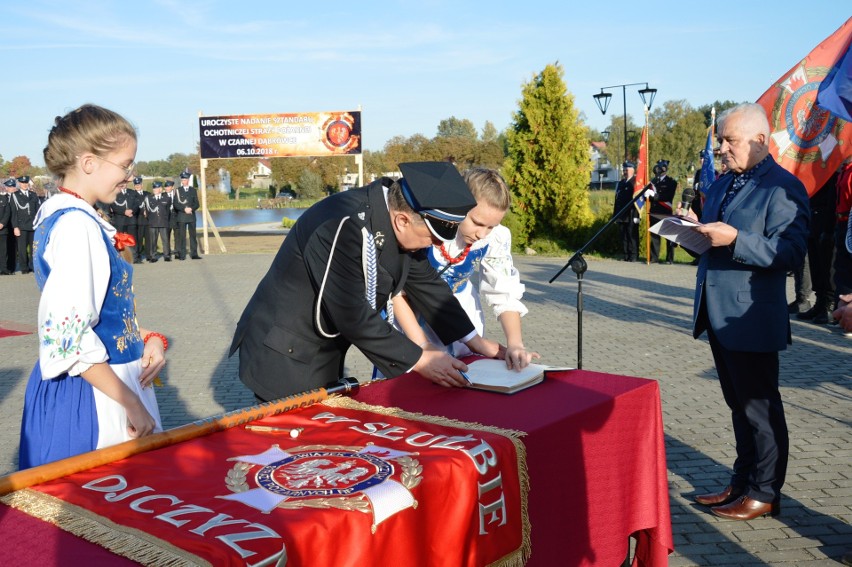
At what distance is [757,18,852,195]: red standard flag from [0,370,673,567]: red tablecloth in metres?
2.63

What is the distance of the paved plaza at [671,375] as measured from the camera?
400 centimetres

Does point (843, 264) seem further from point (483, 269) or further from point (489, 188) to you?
point (489, 188)

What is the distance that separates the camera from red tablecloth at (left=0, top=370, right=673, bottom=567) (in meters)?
2.55

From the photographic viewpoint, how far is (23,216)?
18.4 m

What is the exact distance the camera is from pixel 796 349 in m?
8.43

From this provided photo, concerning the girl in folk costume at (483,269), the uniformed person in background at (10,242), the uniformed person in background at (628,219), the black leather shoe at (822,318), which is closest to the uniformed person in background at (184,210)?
the uniformed person in background at (10,242)

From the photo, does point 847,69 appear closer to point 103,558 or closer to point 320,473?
point 320,473

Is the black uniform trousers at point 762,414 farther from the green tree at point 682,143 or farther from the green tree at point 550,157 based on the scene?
the green tree at point 682,143

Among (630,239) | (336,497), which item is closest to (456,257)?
(336,497)

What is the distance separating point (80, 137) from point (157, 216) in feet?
63.3

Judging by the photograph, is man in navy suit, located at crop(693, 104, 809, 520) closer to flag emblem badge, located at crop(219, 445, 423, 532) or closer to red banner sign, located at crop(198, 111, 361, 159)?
flag emblem badge, located at crop(219, 445, 423, 532)

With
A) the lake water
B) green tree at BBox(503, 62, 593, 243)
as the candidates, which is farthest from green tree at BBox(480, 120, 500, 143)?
green tree at BBox(503, 62, 593, 243)

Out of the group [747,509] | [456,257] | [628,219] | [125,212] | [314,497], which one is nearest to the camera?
[314,497]

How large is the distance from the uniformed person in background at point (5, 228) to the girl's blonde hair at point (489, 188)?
17868mm
